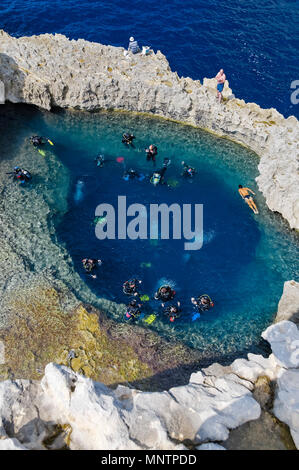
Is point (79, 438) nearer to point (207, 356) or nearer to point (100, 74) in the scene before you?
point (207, 356)

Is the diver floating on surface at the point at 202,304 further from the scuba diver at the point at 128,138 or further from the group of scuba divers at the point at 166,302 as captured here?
the scuba diver at the point at 128,138

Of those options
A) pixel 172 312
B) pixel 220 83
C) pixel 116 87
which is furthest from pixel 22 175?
pixel 220 83

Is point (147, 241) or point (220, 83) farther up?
point (220, 83)

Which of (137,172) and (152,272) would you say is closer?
(152,272)

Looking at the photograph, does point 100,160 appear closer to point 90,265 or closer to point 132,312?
point 90,265

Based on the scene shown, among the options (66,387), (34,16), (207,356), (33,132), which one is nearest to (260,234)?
(207,356)

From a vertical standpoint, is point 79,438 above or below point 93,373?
above

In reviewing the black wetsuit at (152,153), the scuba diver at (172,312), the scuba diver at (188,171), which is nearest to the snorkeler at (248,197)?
the scuba diver at (188,171)
